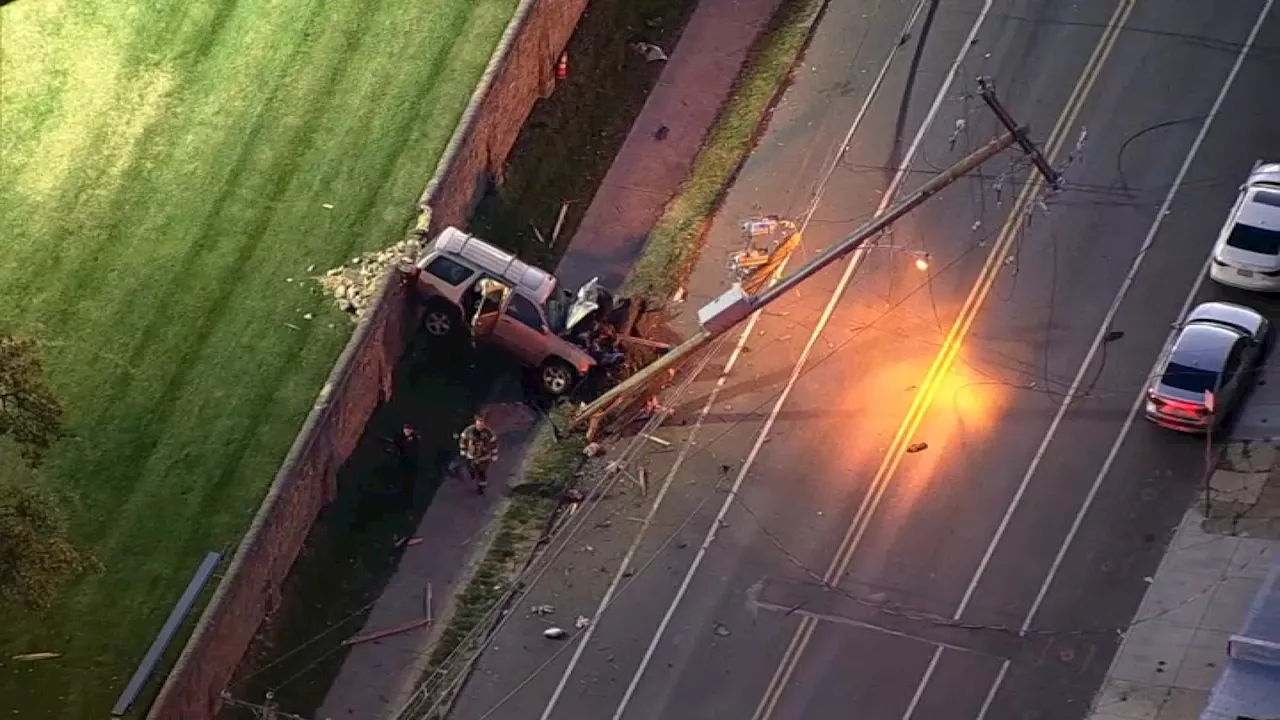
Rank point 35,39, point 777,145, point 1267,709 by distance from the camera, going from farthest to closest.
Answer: point 35,39, point 777,145, point 1267,709

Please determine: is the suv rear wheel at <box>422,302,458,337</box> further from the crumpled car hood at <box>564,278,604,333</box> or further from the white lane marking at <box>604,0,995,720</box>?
the white lane marking at <box>604,0,995,720</box>

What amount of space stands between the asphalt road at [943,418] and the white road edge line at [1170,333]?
0.05m

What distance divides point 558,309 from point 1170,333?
37.4 ft

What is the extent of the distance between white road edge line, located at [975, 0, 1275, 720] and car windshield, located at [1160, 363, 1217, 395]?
1.11 m

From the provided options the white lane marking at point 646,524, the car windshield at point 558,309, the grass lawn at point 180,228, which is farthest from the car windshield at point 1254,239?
the grass lawn at point 180,228

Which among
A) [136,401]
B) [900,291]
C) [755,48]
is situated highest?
[755,48]

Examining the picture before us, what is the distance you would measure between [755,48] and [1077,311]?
9640 millimetres

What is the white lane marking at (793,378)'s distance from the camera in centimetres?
3300

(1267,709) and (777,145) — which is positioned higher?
(777,145)

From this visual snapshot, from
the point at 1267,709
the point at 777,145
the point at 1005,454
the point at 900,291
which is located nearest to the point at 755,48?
the point at 777,145

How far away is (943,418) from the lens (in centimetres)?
3519

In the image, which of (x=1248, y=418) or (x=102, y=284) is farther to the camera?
(x=102, y=284)

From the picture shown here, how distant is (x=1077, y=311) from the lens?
36219mm

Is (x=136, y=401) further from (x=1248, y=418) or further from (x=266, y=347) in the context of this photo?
(x=1248, y=418)
